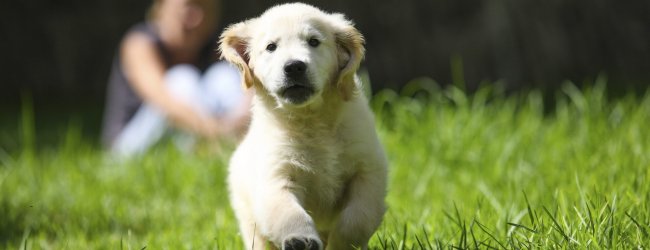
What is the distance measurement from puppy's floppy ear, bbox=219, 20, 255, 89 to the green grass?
0.55 m

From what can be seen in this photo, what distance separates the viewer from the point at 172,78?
5.75 m

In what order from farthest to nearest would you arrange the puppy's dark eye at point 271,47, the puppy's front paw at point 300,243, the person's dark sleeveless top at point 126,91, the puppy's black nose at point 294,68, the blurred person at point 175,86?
1. the person's dark sleeveless top at point 126,91
2. the blurred person at point 175,86
3. the puppy's dark eye at point 271,47
4. the puppy's black nose at point 294,68
5. the puppy's front paw at point 300,243

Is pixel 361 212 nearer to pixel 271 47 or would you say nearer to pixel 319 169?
pixel 319 169

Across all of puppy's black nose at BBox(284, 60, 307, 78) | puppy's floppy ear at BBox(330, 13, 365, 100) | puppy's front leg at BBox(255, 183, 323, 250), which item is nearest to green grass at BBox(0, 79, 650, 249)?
puppy's front leg at BBox(255, 183, 323, 250)

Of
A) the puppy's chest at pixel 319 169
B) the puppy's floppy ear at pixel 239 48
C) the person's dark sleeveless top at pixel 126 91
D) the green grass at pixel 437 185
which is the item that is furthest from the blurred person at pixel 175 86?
the puppy's chest at pixel 319 169

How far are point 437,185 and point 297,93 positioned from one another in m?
1.77

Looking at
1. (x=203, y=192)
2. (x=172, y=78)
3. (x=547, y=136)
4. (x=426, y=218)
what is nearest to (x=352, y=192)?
(x=426, y=218)

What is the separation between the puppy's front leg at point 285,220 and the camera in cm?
210

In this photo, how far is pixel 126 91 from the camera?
6184 millimetres

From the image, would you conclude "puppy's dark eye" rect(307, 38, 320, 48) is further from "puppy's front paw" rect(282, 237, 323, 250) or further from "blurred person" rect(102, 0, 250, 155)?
"blurred person" rect(102, 0, 250, 155)

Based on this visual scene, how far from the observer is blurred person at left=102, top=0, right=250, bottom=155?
536cm

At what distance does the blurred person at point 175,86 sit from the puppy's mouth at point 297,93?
2.71 m

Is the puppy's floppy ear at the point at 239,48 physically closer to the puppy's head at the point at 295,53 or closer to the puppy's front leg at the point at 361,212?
the puppy's head at the point at 295,53

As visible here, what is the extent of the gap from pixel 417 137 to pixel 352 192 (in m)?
2.16
